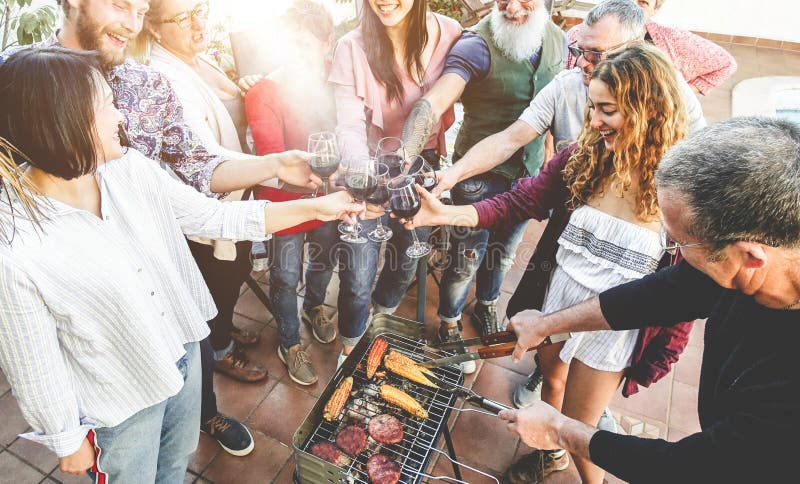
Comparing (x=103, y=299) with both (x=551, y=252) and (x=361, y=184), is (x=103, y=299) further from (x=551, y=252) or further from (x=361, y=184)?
(x=551, y=252)

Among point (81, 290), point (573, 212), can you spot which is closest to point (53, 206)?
point (81, 290)

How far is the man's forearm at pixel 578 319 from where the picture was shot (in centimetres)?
208

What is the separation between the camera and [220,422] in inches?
115

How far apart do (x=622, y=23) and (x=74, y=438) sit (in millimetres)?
3061

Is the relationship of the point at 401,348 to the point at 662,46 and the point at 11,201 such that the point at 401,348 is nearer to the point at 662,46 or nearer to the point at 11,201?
the point at 11,201

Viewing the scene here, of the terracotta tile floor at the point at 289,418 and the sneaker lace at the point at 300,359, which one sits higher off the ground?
the sneaker lace at the point at 300,359

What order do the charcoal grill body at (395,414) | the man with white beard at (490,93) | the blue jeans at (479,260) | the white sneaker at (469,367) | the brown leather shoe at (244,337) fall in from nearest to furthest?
the charcoal grill body at (395,414) → the man with white beard at (490,93) → the blue jeans at (479,260) → the white sneaker at (469,367) → the brown leather shoe at (244,337)

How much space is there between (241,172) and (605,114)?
5.59 feet

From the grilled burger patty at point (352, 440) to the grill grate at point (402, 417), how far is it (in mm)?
34

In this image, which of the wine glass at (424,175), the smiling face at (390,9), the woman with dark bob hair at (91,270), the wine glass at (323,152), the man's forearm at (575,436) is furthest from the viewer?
the smiling face at (390,9)

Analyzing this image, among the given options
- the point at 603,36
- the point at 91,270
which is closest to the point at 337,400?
the point at 91,270

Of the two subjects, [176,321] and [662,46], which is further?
[662,46]

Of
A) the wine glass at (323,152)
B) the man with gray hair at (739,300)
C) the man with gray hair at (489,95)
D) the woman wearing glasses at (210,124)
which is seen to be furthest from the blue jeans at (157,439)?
the man with gray hair at (739,300)

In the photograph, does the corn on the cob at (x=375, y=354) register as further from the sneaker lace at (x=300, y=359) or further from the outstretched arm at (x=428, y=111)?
the sneaker lace at (x=300, y=359)
